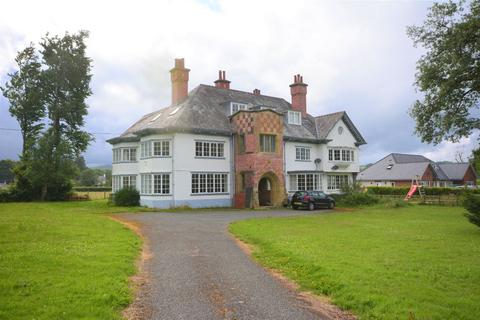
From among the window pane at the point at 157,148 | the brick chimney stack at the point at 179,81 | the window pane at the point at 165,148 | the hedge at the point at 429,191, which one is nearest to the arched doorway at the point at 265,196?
the window pane at the point at 165,148

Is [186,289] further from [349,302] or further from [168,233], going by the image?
[168,233]

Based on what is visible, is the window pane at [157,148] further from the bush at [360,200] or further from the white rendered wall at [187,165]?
the bush at [360,200]

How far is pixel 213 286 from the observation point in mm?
8328

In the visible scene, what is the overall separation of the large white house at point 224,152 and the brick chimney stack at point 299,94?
0.46m

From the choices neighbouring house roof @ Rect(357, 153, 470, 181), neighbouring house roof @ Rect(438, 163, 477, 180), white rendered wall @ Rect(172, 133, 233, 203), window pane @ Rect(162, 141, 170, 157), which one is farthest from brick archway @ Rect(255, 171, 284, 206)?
neighbouring house roof @ Rect(438, 163, 477, 180)

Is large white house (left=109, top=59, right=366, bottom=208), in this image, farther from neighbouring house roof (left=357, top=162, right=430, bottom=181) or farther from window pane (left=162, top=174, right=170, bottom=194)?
neighbouring house roof (left=357, top=162, right=430, bottom=181)

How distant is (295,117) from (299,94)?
343 cm

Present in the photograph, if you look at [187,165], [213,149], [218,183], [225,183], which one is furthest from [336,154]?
[187,165]

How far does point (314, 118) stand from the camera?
42219 mm

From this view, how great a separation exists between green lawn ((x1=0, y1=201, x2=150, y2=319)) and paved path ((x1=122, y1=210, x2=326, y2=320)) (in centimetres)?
76

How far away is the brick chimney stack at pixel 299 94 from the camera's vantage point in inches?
1597

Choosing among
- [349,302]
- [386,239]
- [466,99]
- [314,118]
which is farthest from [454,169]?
[349,302]

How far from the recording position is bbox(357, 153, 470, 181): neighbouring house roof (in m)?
63.3

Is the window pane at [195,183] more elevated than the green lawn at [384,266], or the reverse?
the window pane at [195,183]
